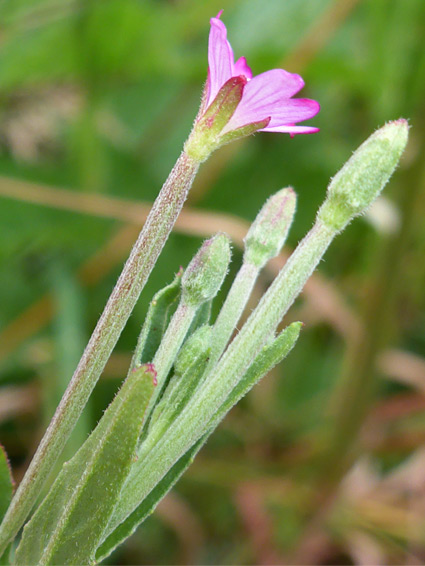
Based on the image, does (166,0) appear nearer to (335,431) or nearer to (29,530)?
(335,431)

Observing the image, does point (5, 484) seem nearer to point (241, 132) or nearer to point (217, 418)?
point (217, 418)

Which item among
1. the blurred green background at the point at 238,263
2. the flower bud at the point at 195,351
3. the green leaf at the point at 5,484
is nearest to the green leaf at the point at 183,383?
the flower bud at the point at 195,351

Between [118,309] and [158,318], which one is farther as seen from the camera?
[158,318]

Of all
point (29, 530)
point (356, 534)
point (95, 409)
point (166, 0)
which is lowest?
point (29, 530)

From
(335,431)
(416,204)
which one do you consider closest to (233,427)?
(335,431)

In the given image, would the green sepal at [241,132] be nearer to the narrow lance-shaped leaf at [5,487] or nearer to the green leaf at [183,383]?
the green leaf at [183,383]

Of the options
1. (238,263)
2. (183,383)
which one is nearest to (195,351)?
(183,383)
